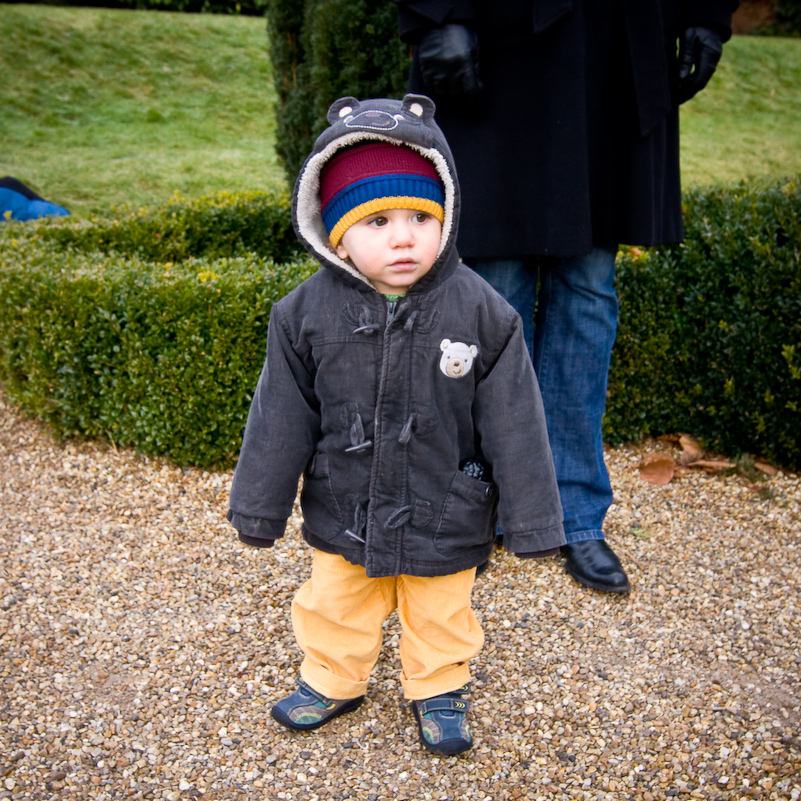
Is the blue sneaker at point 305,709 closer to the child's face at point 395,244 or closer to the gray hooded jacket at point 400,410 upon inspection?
the gray hooded jacket at point 400,410

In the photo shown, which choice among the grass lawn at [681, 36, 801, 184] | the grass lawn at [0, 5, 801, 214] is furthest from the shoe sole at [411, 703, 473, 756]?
the grass lawn at [681, 36, 801, 184]

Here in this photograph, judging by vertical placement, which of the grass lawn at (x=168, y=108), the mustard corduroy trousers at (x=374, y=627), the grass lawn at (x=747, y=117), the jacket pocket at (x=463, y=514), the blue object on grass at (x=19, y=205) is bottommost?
the grass lawn at (x=747, y=117)

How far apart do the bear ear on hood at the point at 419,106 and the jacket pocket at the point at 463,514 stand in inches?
32.6

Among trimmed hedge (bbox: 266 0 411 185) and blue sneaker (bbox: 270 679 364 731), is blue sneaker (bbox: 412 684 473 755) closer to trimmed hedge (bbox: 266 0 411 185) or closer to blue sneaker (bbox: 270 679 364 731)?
blue sneaker (bbox: 270 679 364 731)

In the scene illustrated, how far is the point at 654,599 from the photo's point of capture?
2727 mm

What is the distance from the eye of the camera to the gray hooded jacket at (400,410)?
71.9 inches

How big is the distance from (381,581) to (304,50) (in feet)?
12.7

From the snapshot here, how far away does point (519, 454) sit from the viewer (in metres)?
1.85

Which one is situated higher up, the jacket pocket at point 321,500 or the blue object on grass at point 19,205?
the jacket pocket at point 321,500

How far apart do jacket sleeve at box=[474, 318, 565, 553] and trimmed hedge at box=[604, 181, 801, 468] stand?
6.30 feet

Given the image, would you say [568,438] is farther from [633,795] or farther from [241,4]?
[241,4]

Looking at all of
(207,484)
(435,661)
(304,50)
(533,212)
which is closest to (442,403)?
(435,661)

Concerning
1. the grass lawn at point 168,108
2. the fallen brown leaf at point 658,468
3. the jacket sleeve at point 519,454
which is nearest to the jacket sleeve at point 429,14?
the jacket sleeve at point 519,454

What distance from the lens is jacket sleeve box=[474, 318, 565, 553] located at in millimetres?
1848
